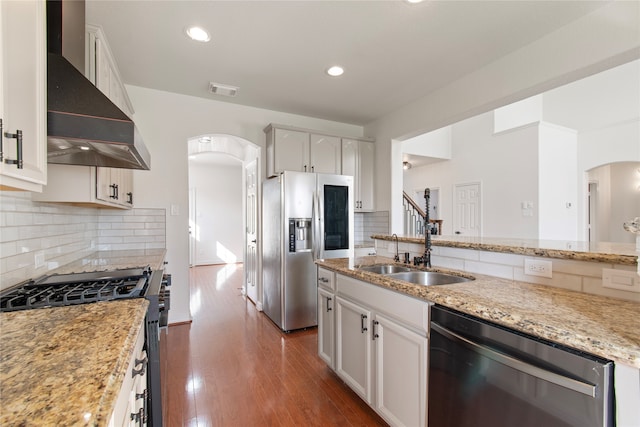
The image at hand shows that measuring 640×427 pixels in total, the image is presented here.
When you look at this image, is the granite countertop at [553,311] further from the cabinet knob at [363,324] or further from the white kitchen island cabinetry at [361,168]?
the white kitchen island cabinetry at [361,168]

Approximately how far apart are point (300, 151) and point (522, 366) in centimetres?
324

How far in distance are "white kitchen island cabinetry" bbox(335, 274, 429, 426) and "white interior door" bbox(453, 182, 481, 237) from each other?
5058mm

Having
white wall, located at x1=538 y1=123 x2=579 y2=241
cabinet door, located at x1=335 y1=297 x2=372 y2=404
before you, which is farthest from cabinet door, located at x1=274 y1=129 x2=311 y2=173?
white wall, located at x1=538 y1=123 x2=579 y2=241

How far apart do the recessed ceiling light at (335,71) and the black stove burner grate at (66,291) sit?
240 cm

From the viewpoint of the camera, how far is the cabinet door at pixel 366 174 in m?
4.31

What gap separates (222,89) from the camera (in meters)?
3.24

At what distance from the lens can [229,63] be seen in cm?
275

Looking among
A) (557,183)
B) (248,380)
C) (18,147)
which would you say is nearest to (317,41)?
(18,147)

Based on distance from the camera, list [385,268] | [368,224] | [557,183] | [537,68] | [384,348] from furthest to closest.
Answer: [557,183], [368,224], [537,68], [385,268], [384,348]

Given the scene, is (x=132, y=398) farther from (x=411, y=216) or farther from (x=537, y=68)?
(x=411, y=216)

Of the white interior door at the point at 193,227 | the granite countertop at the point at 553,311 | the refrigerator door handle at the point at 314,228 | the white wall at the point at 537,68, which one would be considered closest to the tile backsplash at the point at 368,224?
the white wall at the point at 537,68

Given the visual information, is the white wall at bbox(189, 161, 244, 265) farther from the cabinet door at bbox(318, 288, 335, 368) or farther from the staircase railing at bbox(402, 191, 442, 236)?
the cabinet door at bbox(318, 288, 335, 368)

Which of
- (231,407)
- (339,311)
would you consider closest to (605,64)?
(339,311)

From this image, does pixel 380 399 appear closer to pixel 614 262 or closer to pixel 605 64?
pixel 614 262
